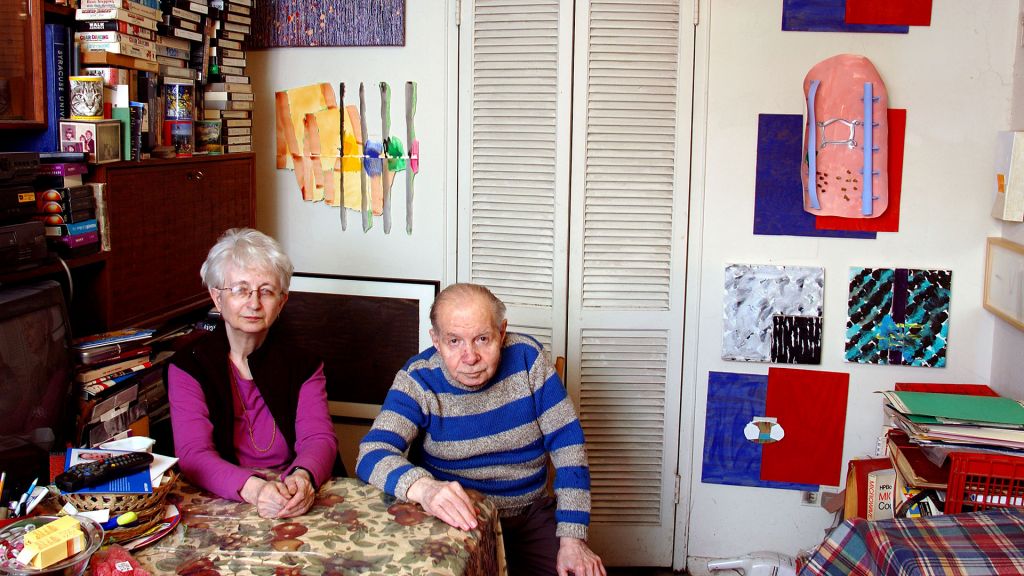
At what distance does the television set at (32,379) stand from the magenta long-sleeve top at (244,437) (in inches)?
10.0

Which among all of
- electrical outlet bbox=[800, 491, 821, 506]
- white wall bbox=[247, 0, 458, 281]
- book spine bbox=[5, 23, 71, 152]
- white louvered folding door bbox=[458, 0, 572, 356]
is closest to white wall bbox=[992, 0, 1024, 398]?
electrical outlet bbox=[800, 491, 821, 506]

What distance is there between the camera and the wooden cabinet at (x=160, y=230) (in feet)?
8.36

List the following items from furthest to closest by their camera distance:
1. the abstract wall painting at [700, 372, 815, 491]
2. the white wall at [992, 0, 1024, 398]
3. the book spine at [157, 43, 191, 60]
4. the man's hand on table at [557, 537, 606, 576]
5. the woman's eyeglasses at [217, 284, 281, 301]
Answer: the abstract wall painting at [700, 372, 815, 491], the white wall at [992, 0, 1024, 398], the book spine at [157, 43, 191, 60], the woman's eyeglasses at [217, 284, 281, 301], the man's hand on table at [557, 537, 606, 576]

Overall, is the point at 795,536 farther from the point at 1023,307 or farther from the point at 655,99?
the point at 655,99

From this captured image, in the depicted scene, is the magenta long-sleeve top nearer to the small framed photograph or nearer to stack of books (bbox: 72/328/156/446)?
stack of books (bbox: 72/328/156/446)

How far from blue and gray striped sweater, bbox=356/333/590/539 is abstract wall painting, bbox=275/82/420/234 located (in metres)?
1.19

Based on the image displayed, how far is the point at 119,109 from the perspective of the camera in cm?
254

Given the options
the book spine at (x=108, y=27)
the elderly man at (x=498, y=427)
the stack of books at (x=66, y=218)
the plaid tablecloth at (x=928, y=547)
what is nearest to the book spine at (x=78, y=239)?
the stack of books at (x=66, y=218)

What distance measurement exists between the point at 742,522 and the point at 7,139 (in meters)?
2.62

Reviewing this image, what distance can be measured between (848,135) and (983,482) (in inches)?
47.3

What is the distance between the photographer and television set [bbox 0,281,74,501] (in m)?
2.03

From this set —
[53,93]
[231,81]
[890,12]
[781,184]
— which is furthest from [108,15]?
[890,12]

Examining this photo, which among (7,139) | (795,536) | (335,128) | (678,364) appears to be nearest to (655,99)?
(678,364)

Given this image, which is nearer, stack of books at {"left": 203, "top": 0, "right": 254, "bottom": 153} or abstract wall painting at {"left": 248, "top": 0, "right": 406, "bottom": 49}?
stack of books at {"left": 203, "top": 0, "right": 254, "bottom": 153}
